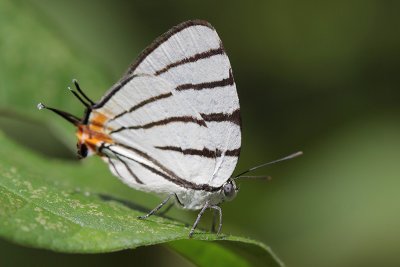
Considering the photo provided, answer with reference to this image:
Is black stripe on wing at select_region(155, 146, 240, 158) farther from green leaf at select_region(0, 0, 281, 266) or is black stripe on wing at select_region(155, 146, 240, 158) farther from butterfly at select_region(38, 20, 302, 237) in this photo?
green leaf at select_region(0, 0, 281, 266)

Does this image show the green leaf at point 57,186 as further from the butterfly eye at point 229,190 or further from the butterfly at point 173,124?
the butterfly eye at point 229,190

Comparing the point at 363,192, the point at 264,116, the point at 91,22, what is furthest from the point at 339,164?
the point at 91,22

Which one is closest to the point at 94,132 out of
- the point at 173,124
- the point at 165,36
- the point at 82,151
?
the point at 82,151

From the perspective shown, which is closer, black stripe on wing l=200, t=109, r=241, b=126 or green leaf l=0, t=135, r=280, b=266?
green leaf l=0, t=135, r=280, b=266

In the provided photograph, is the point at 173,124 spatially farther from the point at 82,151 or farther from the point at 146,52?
the point at 82,151

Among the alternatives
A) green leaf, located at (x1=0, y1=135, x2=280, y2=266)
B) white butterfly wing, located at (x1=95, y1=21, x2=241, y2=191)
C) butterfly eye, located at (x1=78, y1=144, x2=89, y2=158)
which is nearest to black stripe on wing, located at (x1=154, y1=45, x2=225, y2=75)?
white butterfly wing, located at (x1=95, y1=21, x2=241, y2=191)

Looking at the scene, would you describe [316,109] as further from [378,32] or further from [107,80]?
[107,80]

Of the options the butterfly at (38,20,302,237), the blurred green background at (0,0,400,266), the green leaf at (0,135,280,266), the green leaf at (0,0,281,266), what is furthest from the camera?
the blurred green background at (0,0,400,266)
